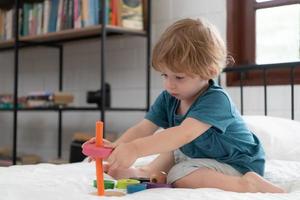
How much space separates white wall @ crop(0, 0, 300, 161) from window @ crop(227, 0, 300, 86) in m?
0.06

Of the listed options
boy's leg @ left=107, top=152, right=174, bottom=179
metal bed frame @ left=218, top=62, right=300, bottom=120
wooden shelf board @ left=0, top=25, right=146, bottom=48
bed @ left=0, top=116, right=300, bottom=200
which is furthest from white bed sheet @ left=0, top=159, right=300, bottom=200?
wooden shelf board @ left=0, top=25, right=146, bottom=48

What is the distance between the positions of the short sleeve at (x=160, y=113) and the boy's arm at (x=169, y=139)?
26 cm

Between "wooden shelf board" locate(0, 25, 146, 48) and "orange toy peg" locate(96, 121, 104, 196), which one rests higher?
"wooden shelf board" locate(0, 25, 146, 48)

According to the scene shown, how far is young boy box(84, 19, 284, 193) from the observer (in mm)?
999

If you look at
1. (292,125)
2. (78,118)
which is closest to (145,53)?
(78,118)

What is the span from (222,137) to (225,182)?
13 cm

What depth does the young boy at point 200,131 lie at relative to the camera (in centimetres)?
100

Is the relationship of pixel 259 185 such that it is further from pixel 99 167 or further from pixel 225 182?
pixel 99 167

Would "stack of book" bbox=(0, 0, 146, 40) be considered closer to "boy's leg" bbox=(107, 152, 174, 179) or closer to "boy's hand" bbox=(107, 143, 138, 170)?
"boy's leg" bbox=(107, 152, 174, 179)

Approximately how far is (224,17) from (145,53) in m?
0.52

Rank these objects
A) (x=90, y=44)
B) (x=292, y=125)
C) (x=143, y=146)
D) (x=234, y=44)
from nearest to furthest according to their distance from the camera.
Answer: (x=143, y=146) → (x=292, y=125) → (x=234, y=44) → (x=90, y=44)

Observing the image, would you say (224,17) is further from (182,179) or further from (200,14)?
(182,179)

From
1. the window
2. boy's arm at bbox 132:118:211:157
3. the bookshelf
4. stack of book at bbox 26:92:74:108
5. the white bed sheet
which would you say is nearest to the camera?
the white bed sheet

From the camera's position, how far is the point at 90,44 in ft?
9.32
